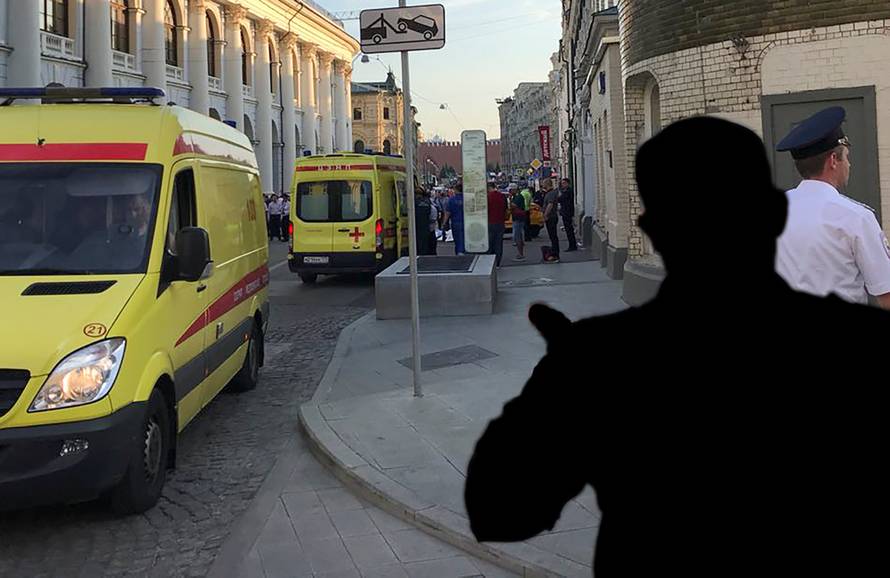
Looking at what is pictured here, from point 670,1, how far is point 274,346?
6625mm

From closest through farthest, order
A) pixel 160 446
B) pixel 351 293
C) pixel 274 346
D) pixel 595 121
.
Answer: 1. pixel 160 446
2. pixel 274 346
3. pixel 351 293
4. pixel 595 121

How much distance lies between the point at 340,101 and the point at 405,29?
7738 centimetres

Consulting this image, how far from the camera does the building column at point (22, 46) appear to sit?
30.0 metres

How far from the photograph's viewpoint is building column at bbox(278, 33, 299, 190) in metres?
65.4

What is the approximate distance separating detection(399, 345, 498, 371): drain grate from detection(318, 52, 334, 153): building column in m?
67.8

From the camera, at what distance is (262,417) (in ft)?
25.4

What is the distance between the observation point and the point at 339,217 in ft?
58.6

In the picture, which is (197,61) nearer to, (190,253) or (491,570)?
(190,253)

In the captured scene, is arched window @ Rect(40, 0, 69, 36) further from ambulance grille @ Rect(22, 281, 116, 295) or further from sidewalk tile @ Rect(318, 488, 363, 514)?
sidewalk tile @ Rect(318, 488, 363, 514)

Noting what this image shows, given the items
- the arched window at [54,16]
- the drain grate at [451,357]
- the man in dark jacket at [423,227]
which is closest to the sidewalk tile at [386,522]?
the drain grate at [451,357]

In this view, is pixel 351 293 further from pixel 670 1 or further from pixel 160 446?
pixel 160 446

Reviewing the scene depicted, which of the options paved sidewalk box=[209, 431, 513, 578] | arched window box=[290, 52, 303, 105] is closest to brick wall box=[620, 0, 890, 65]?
paved sidewalk box=[209, 431, 513, 578]

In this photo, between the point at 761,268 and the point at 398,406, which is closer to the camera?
the point at 761,268

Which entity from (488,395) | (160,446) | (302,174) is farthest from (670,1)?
(302,174)
